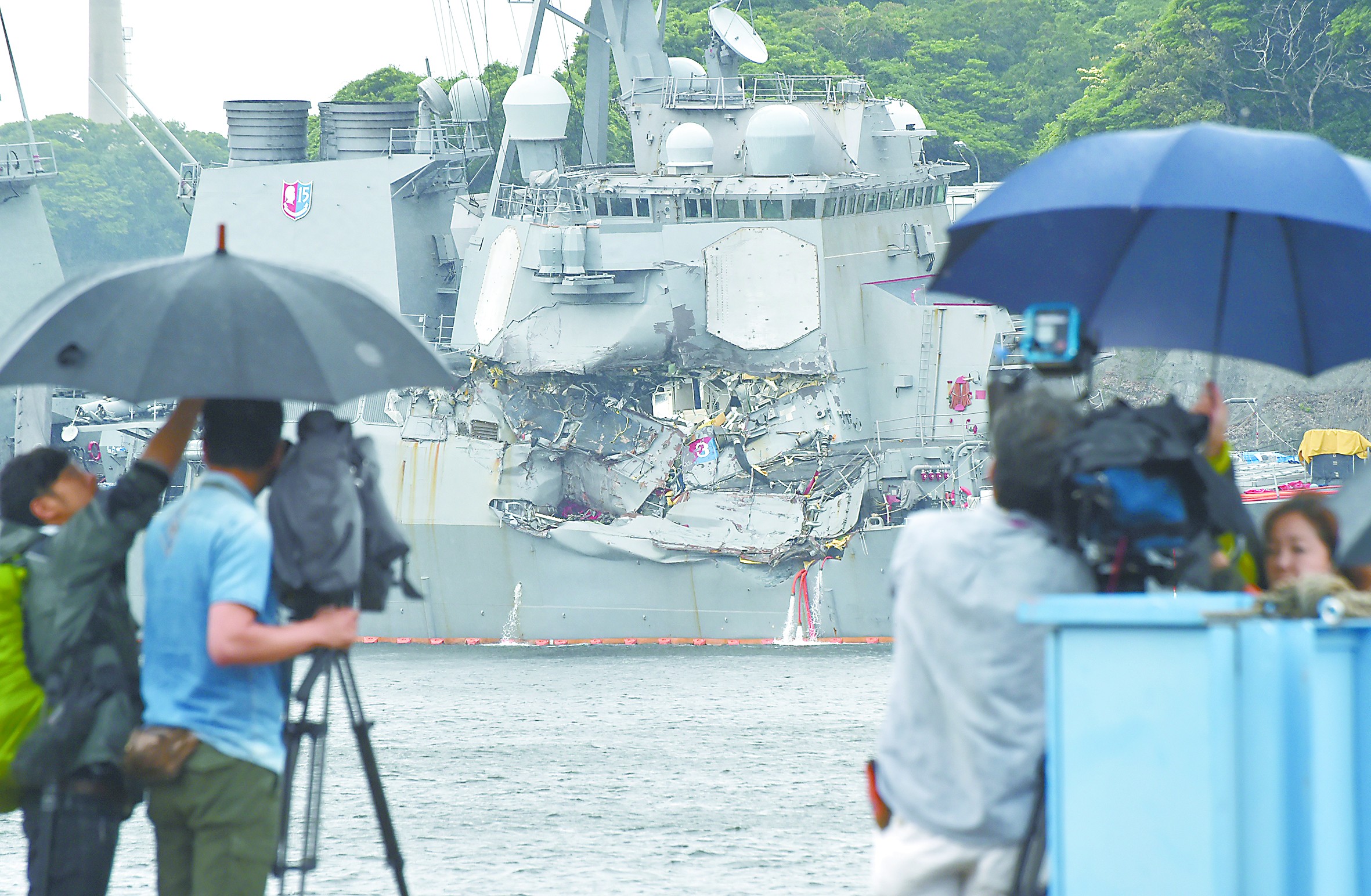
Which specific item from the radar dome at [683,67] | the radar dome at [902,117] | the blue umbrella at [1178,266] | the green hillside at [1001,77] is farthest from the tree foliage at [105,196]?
the blue umbrella at [1178,266]

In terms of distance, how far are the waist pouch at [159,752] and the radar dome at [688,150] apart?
16621mm

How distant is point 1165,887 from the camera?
87.5 inches

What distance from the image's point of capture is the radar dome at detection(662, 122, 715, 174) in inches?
756

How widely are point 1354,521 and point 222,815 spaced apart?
230 cm

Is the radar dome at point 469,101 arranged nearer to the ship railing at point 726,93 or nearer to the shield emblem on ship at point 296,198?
the shield emblem on ship at point 296,198

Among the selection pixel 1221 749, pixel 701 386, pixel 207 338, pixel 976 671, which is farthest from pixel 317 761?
pixel 701 386

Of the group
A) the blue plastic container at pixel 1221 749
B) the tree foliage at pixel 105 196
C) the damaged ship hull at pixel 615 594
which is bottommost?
the damaged ship hull at pixel 615 594

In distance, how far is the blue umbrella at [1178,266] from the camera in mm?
3020

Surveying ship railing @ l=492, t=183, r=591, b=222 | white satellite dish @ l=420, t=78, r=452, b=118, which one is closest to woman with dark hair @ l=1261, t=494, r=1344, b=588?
ship railing @ l=492, t=183, r=591, b=222

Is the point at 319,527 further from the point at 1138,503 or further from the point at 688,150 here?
the point at 688,150

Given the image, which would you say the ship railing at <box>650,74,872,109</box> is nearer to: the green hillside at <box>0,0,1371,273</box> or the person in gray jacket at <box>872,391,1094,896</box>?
the green hillside at <box>0,0,1371,273</box>

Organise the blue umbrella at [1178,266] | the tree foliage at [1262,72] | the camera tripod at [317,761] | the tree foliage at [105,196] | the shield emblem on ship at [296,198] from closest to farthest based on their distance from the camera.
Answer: the blue umbrella at [1178,266], the camera tripod at [317,761], the shield emblem on ship at [296,198], the tree foliage at [1262,72], the tree foliage at [105,196]

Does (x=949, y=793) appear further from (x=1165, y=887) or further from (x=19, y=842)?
(x=19, y=842)

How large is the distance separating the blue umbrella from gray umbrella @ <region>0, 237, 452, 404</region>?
1332 millimetres
